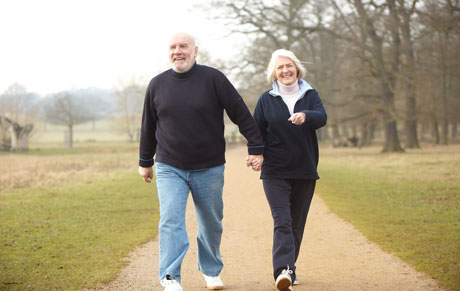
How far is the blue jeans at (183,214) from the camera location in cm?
444

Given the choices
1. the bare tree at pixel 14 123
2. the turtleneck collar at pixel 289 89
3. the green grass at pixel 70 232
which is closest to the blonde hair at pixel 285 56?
the turtleneck collar at pixel 289 89

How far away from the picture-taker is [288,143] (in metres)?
4.82

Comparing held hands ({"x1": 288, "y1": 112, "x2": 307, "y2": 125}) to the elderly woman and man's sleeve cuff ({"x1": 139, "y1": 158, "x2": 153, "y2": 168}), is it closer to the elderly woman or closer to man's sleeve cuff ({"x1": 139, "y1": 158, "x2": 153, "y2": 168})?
the elderly woman

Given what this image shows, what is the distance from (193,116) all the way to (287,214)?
1.19 meters

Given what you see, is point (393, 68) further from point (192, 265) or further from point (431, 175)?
point (192, 265)

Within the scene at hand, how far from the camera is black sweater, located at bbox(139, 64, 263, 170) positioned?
14.8 ft

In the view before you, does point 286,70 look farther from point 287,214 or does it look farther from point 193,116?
point 287,214

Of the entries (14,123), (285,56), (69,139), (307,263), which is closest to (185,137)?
(285,56)

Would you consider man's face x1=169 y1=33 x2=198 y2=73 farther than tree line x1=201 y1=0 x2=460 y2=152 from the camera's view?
No

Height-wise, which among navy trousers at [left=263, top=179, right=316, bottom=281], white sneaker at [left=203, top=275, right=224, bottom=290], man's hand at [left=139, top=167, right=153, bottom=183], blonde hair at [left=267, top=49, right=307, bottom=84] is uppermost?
blonde hair at [left=267, top=49, right=307, bottom=84]

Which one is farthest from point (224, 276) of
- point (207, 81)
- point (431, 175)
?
point (431, 175)

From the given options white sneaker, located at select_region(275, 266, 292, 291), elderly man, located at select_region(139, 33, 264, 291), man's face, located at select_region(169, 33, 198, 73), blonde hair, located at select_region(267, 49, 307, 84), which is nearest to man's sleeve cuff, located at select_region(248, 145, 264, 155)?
elderly man, located at select_region(139, 33, 264, 291)

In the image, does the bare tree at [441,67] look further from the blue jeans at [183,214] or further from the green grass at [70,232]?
the blue jeans at [183,214]

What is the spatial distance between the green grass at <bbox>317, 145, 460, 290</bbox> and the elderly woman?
153cm
